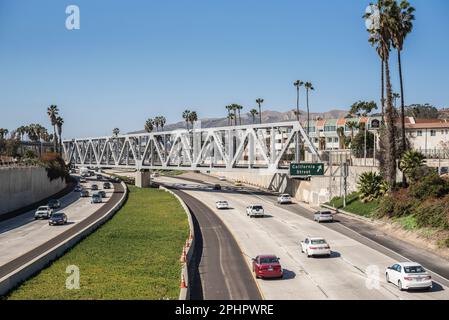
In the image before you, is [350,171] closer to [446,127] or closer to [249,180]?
[446,127]

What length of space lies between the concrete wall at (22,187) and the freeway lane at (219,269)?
104ft

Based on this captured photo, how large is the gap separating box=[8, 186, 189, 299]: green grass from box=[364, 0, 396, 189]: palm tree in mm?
23692

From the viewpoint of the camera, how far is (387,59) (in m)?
64.4

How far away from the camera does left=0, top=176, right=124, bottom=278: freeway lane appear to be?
38.9 m

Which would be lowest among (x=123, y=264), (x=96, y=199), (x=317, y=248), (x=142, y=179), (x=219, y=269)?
(x=219, y=269)

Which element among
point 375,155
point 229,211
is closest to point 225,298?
point 229,211

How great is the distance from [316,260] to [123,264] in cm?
1333

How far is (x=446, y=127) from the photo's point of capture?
93875 millimetres

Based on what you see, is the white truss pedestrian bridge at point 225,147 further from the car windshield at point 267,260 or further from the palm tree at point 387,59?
the car windshield at point 267,260

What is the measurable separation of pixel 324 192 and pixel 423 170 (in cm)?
2257

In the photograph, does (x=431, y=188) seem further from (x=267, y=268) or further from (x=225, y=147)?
(x=225, y=147)

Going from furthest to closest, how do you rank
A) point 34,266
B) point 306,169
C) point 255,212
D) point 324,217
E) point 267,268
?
point 306,169 < point 255,212 < point 324,217 < point 34,266 < point 267,268

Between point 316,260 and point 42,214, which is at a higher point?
point 42,214

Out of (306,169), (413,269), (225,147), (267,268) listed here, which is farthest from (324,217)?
(225,147)
